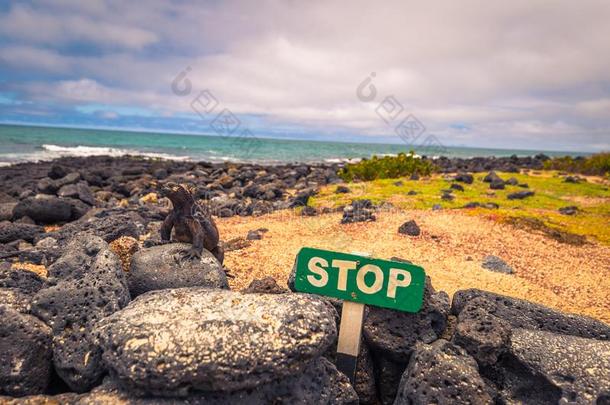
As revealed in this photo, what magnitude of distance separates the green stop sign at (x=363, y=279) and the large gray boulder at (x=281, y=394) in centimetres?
62

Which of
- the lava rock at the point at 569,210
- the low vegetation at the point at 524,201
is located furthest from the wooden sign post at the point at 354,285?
the lava rock at the point at 569,210

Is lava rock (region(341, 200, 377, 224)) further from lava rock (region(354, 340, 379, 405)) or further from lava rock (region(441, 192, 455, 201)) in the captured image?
lava rock (region(354, 340, 379, 405))

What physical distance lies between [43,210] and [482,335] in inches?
476

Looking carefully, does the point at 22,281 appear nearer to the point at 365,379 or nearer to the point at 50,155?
the point at 365,379

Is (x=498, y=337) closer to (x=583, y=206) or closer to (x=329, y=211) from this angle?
(x=329, y=211)

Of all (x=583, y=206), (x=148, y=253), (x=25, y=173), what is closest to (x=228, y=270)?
(x=148, y=253)

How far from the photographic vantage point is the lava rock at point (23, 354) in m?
3.35

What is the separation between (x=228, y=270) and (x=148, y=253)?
212 centimetres

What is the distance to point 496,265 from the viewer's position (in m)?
8.27

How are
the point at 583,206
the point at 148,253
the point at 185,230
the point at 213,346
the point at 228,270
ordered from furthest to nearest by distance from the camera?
the point at 583,206 → the point at 228,270 → the point at 185,230 → the point at 148,253 → the point at 213,346

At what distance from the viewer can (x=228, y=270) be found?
6.98m

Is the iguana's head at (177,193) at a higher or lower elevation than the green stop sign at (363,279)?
higher

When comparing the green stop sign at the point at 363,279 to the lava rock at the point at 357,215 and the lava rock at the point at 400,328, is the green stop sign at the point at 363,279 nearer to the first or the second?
the lava rock at the point at 400,328

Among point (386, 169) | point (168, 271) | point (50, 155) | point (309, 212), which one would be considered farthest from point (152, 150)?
point (168, 271)
